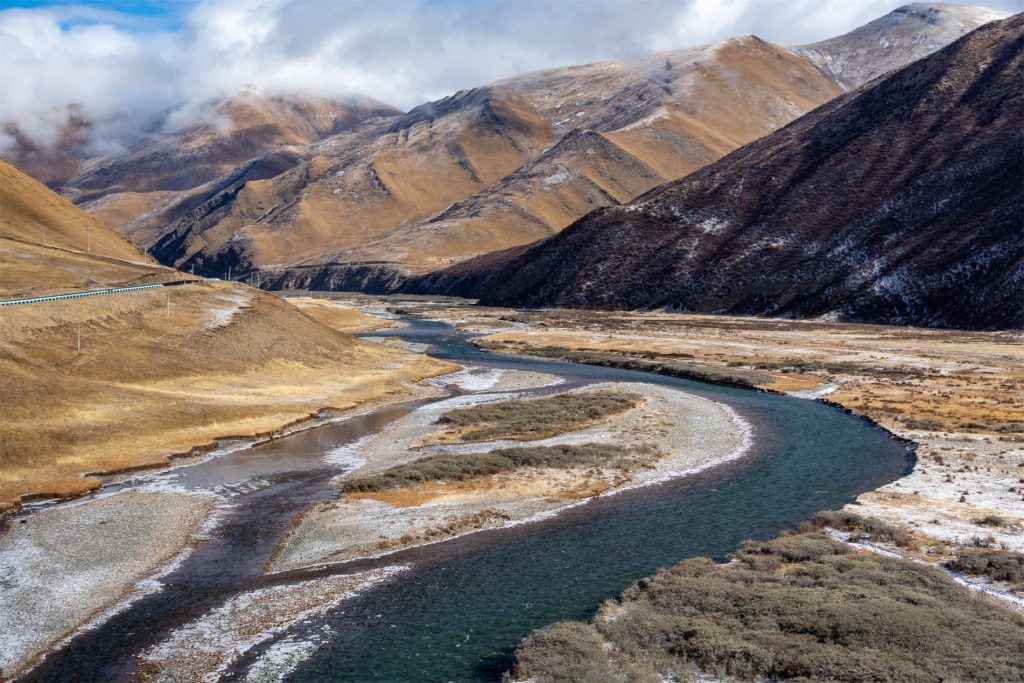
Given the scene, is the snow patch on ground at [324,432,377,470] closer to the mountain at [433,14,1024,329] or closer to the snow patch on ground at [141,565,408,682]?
the snow patch on ground at [141,565,408,682]

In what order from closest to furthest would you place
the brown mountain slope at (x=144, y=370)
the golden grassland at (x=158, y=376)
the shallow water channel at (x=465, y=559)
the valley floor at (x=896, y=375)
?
→ the shallow water channel at (x=465, y=559), the valley floor at (x=896, y=375), the golden grassland at (x=158, y=376), the brown mountain slope at (x=144, y=370)

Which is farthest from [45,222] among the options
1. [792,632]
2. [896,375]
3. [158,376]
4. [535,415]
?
[792,632]

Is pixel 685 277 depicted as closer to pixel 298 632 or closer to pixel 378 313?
pixel 378 313

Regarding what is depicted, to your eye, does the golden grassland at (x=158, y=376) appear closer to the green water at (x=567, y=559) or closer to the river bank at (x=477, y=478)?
the river bank at (x=477, y=478)

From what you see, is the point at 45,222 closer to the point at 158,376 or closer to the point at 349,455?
the point at 158,376

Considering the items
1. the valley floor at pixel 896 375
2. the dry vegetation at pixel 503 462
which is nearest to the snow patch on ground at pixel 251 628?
the dry vegetation at pixel 503 462

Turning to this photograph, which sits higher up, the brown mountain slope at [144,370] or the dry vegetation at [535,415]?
the brown mountain slope at [144,370]

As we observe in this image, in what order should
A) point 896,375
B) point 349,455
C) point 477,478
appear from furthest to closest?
point 896,375
point 349,455
point 477,478
